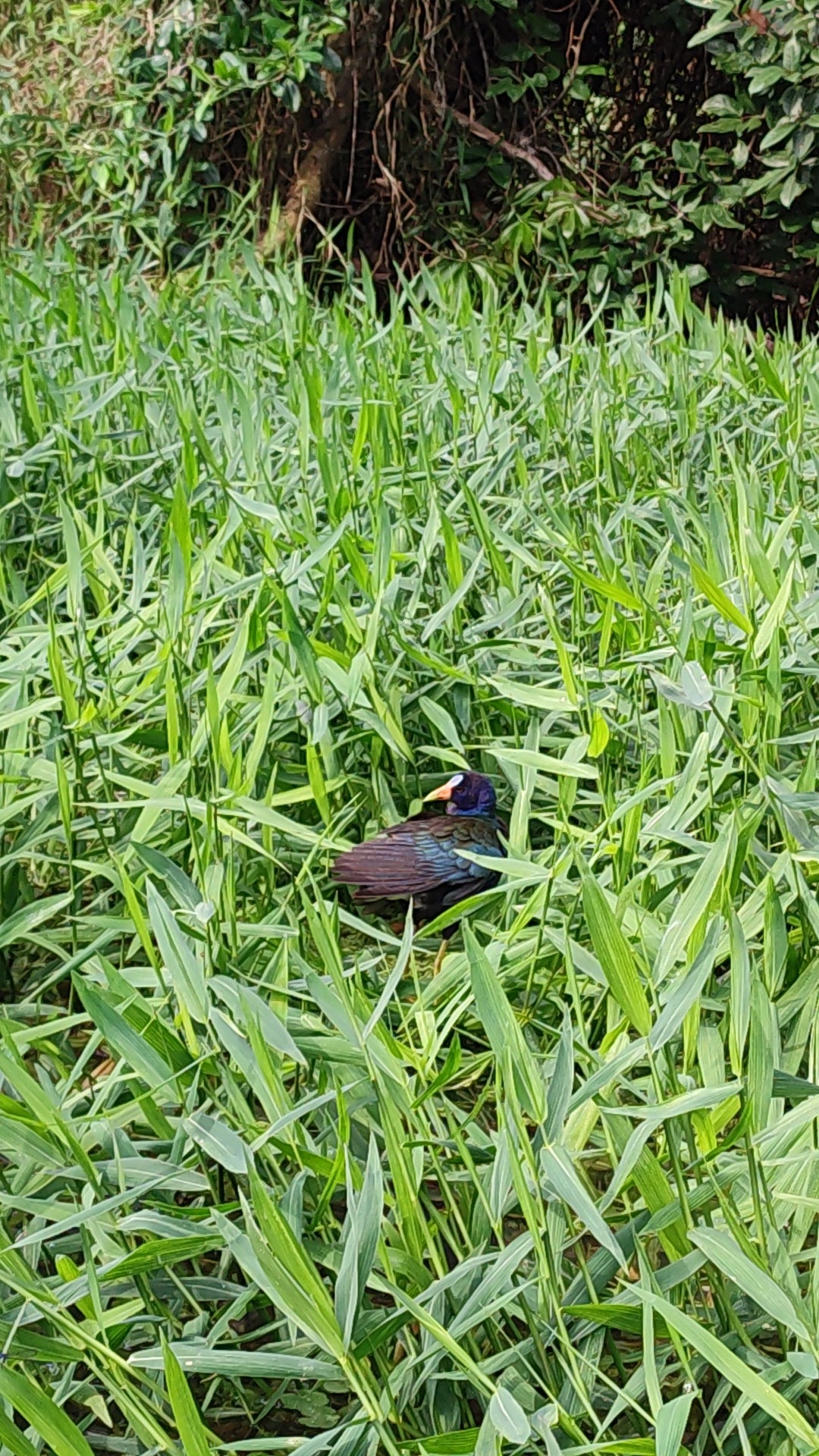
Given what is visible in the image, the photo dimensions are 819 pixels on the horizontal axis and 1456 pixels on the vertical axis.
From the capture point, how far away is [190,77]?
12.9 feet

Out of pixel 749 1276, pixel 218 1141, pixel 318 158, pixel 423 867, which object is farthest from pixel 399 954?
pixel 318 158

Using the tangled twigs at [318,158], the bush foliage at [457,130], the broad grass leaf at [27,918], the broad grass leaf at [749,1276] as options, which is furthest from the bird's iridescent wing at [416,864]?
the tangled twigs at [318,158]

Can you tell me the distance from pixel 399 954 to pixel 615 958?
307mm

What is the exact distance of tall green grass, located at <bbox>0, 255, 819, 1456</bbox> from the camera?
0.64 meters

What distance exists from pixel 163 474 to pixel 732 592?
92cm

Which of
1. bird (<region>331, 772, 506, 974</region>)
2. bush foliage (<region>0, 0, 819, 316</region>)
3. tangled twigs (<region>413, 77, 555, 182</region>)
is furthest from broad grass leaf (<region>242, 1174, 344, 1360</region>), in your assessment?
tangled twigs (<region>413, 77, 555, 182</region>)

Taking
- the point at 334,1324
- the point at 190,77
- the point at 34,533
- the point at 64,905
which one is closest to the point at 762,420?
the point at 34,533

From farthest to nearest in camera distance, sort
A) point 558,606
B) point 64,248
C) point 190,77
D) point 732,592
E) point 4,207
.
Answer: point 4,207 < point 190,77 < point 64,248 < point 558,606 < point 732,592

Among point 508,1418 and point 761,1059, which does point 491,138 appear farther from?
point 508,1418

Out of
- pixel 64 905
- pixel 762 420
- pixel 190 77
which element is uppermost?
pixel 190 77

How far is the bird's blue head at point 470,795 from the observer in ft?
3.76

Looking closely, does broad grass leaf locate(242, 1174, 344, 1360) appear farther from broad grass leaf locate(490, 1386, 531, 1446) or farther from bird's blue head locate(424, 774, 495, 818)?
bird's blue head locate(424, 774, 495, 818)

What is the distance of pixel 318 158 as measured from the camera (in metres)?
4.19

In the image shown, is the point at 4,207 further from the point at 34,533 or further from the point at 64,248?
the point at 34,533
